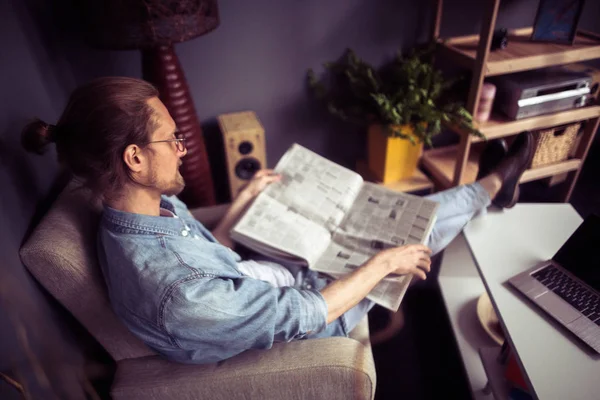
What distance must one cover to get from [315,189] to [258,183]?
0.21 meters

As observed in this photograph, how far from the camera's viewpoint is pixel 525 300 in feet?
3.46

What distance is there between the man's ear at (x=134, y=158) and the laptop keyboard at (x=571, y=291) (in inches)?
41.5

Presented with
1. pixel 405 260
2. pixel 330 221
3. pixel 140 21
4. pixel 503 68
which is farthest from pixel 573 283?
pixel 140 21

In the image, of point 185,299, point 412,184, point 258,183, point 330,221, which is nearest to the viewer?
point 185,299

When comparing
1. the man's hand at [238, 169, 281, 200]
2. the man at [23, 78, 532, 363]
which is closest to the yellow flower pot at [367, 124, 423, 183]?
the man's hand at [238, 169, 281, 200]

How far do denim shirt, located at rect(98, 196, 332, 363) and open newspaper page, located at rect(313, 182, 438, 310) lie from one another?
11.3 inches

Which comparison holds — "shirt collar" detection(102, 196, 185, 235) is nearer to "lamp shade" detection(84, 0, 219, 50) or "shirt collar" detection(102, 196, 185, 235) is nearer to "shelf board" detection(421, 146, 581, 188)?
"lamp shade" detection(84, 0, 219, 50)

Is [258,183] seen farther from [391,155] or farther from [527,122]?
[527,122]

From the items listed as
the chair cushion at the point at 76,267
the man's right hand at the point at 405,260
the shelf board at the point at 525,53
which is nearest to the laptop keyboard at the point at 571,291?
the man's right hand at the point at 405,260

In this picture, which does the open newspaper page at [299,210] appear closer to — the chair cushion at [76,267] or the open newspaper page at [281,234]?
the open newspaper page at [281,234]

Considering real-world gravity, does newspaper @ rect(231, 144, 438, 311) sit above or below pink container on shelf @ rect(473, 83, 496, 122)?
below

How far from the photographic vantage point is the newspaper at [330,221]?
1217mm

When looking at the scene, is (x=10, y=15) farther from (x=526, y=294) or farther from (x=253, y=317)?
(x=526, y=294)

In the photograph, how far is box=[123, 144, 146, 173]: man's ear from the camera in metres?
0.84
